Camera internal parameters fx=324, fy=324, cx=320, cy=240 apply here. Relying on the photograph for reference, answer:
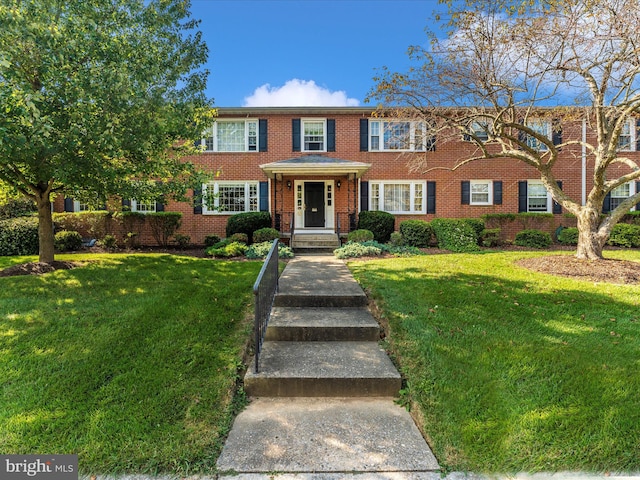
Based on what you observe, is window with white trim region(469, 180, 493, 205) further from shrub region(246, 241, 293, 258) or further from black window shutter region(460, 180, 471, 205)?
shrub region(246, 241, 293, 258)

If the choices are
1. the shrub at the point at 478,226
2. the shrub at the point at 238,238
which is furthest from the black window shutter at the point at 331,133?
the shrub at the point at 478,226

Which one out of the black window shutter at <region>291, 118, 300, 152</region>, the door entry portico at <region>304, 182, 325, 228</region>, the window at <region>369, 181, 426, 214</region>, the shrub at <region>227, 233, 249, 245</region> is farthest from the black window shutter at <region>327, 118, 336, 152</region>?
the shrub at <region>227, 233, 249, 245</region>

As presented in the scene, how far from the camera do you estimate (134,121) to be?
5551mm

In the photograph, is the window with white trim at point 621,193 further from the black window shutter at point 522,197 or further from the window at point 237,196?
the window at point 237,196

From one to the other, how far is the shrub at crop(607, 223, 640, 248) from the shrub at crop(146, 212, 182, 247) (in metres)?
16.1

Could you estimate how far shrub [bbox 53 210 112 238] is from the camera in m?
11.8

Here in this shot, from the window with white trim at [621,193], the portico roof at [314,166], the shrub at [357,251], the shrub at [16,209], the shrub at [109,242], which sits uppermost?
the portico roof at [314,166]

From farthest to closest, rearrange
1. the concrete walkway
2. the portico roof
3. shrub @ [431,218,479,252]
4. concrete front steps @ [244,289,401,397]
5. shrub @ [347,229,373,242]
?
1. the portico roof
2. shrub @ [431,218,479,252]
3. shrub @ [347,229,373,242]
4. concrete front steps @ [244,289,401,397]
5. the concrete walkway

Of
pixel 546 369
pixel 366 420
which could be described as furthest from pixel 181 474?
pixel 546 369

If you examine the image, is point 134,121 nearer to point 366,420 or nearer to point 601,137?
point 366,420

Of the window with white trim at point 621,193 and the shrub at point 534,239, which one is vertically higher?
the window with white trim at point 621,193

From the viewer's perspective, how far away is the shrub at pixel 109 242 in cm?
1140

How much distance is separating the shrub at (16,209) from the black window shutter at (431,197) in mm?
15089

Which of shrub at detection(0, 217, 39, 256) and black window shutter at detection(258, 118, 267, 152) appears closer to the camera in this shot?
shrub at detection(0, 217, 39, 256)
